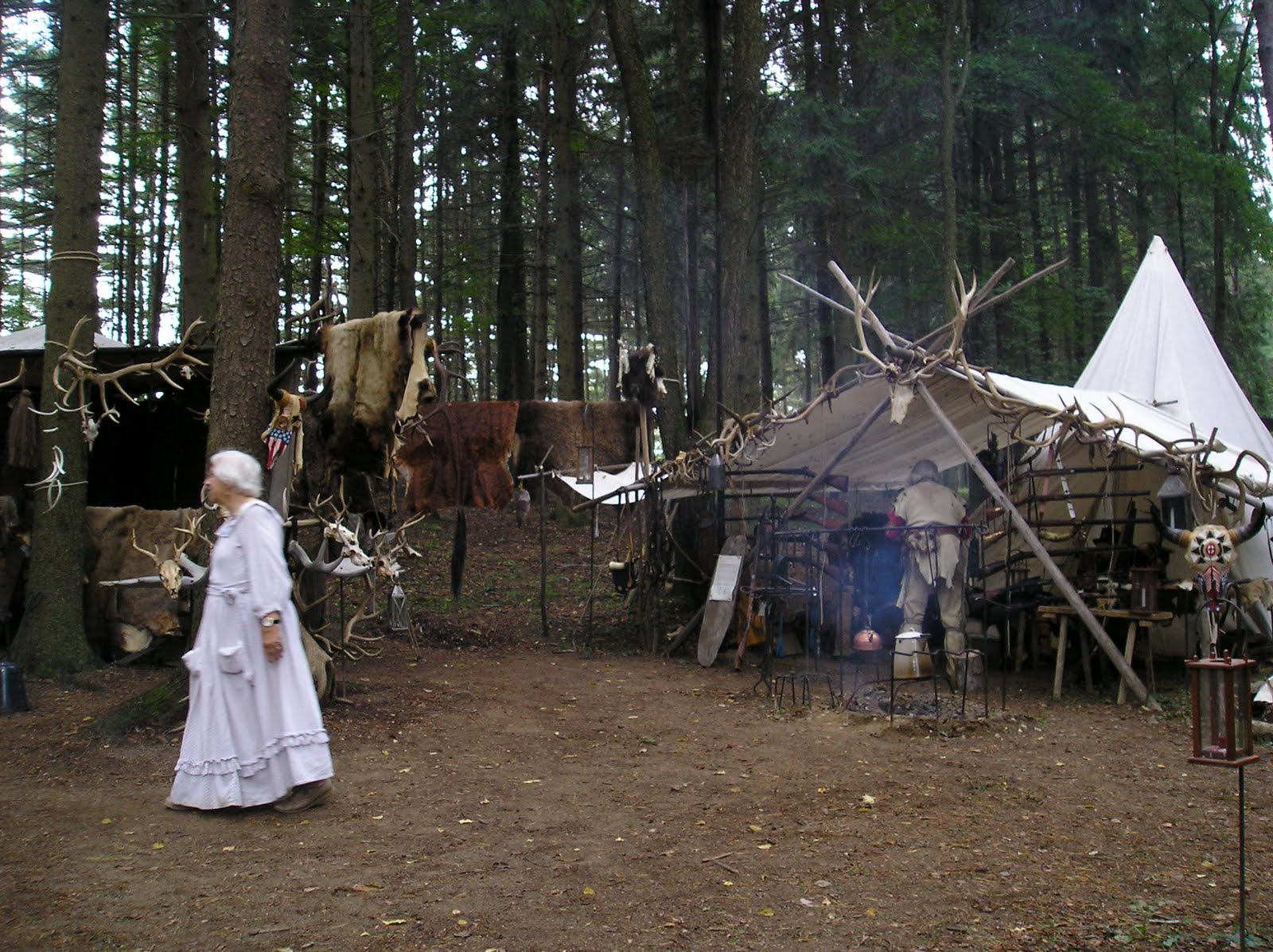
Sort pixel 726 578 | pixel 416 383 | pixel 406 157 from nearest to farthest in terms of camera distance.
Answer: pixel 416 383 → pixel 726 578 → pixel 406 157

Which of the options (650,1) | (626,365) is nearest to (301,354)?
(626,365)

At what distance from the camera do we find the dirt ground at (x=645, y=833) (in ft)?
12.8

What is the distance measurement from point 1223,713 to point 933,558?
5806 millimetres

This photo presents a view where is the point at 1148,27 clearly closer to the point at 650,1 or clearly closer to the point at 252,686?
the point at 650,1

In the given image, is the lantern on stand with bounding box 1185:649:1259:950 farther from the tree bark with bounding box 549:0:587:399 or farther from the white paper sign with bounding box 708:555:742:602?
the tree bark with bounding box 549:0:587:399

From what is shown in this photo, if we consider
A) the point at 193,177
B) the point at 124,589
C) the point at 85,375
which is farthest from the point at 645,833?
the point at 193,177

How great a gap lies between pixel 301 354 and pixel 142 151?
12.1 metres

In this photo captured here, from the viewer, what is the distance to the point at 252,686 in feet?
17.0

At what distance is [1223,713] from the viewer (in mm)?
3789

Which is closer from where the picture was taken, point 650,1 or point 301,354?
point 301,354

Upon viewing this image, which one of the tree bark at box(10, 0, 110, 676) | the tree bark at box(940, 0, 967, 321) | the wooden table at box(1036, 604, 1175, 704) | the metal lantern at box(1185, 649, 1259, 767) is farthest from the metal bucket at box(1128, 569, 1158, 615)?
the tree bark at box(940, 0, 967, 321)

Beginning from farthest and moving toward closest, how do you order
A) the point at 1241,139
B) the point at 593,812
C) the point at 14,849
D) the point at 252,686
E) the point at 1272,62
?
the point at 1241,139, the point at 1272,62, the point at 593,812, the point at 252,686, the point at 14,849

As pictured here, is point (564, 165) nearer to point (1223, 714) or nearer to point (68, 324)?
point (68, 324)

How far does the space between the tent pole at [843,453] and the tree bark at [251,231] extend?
5.32m
